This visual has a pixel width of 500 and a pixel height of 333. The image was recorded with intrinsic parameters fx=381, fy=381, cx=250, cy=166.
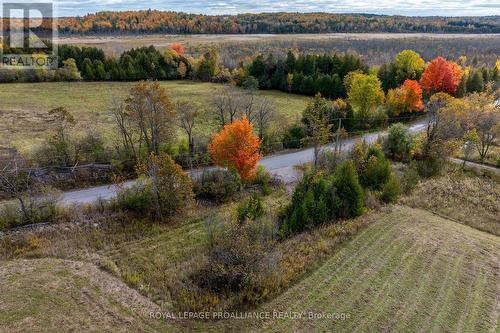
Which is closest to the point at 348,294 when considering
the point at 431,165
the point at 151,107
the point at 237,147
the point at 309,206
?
the point at 309,206

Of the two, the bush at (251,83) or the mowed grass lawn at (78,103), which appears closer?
the mowed grass lawn at (78,103)

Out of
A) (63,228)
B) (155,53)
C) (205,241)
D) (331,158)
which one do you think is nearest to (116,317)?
(205,241)

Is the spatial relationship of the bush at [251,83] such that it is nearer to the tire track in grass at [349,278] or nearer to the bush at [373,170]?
the bush at [373,170]

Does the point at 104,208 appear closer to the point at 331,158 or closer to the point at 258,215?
the point at 258,215

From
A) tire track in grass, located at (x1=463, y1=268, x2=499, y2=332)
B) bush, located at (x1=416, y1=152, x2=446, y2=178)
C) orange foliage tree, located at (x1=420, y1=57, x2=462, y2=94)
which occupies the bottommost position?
tire track in grass, located at (x1=463, y1=268, x2=499, y2=332)

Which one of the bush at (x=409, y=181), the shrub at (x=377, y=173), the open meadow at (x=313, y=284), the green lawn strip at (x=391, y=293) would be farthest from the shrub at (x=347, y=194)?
the bush at (x=409, y=181)

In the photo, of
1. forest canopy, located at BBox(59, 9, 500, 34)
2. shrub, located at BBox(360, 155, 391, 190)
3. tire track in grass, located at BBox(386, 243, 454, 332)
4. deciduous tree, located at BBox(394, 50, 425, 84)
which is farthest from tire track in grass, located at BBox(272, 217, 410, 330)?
forest canopy, located at BBox(59, 9, 500, 34)

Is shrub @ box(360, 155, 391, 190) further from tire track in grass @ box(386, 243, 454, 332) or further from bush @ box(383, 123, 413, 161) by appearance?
bush @ box(383, 123, 413, 161)
